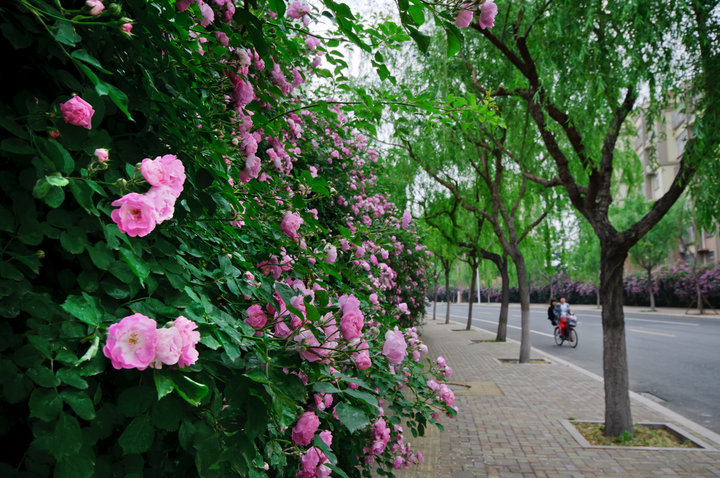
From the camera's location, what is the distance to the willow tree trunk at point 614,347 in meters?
6.09

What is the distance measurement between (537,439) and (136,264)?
629 cm

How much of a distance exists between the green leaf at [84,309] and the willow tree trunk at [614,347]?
6.53 m

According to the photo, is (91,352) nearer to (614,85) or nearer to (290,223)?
(290,223)

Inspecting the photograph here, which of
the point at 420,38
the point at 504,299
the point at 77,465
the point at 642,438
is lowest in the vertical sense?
the point at 642,438

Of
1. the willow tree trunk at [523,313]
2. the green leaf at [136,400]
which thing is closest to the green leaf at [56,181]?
the green leaf at [136,400]

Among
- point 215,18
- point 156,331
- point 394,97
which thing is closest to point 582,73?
point 394,97

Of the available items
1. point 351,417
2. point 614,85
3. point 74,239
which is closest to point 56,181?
point 74,239

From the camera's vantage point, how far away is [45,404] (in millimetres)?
876

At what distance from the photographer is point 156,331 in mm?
908

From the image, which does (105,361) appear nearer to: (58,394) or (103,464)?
(58,394)

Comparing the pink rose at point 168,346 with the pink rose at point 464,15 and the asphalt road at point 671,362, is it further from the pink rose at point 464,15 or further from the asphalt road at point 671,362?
the asphalt road at point 671,362

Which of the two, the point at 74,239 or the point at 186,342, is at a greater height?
the point at 74,239

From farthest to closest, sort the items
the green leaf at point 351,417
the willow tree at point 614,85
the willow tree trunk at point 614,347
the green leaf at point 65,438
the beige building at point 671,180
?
the beige building at point 671,180, the willow tree trunk at point 614,347, the willow tree at point 614,85, the green leaf at point 351,417, the green leaf at point 65,438

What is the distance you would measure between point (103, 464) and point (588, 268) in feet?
153
